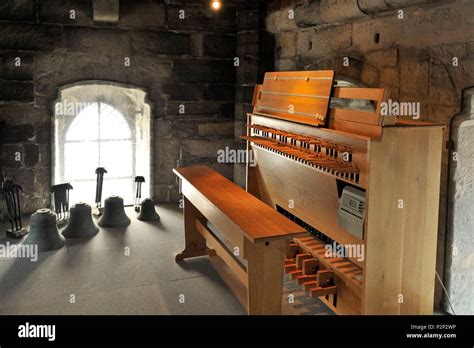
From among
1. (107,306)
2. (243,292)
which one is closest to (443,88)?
(243,292)

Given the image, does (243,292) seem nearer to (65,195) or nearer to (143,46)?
(65,195)

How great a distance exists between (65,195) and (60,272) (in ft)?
4.85

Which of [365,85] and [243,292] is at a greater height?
[365,85]

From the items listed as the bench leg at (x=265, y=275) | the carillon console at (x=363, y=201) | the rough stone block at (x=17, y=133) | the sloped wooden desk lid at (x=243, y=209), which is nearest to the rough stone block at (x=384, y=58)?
the carillon console at (x=363, y=201)

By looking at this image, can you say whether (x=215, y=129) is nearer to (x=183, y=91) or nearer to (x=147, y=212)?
(x=183, y=91)

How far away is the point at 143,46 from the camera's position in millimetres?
5996

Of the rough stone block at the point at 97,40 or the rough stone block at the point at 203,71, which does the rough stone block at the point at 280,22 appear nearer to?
the rough stone block at the point at 203,71

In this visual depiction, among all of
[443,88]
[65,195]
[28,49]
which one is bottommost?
[65,195]

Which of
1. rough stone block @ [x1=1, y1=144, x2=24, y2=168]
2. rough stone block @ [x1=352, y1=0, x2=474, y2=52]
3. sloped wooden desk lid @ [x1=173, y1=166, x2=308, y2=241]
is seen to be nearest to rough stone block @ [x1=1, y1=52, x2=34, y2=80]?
rough stone block @ [x1=1, y1=144, x2=24, y2=168]

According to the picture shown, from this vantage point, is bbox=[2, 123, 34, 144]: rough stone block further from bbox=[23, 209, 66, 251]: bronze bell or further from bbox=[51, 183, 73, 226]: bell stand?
bbox=[23, 209, 66, 251]: bronze bell

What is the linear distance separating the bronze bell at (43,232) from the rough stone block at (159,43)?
7.38 feet

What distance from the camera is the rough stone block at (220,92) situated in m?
6.37

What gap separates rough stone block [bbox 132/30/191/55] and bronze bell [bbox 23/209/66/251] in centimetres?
225

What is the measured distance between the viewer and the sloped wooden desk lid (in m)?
3.13
